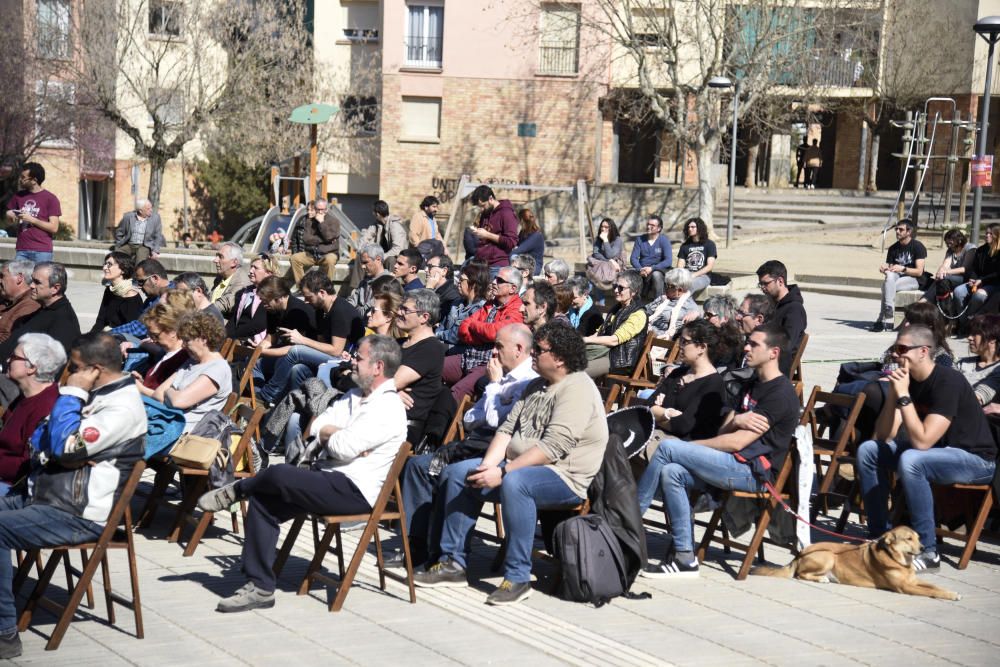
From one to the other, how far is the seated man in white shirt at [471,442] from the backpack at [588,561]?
79 cm

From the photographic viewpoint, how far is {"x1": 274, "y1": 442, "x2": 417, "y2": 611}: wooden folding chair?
6.98m

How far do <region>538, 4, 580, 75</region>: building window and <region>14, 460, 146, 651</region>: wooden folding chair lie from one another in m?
37.0

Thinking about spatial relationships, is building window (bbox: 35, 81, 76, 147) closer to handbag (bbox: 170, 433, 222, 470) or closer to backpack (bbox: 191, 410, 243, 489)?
backpack (bbox: 191, 410, 243, 489)

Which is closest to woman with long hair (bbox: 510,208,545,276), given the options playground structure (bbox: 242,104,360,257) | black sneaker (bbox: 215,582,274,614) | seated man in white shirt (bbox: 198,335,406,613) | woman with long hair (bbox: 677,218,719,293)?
woman with long hair (bbox: 677,218,719,293)

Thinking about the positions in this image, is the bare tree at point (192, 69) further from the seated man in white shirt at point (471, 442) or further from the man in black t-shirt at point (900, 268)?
the seated man in white shirt at point (471, 442)

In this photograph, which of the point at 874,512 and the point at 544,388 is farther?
the point at 874,512

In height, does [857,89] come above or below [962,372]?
above

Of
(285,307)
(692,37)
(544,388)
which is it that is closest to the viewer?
(544,388)

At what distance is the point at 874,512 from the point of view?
8.25 metres

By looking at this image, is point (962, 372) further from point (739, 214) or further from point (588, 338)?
point (739, 214)

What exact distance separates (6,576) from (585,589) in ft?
9.15

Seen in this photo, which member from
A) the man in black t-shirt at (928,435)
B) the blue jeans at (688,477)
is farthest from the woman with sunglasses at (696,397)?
the man in black t-shirt at (928,435)

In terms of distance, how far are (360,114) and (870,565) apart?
39.1 metres

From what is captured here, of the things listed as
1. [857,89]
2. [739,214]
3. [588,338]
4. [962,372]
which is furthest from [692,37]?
[962,372]
